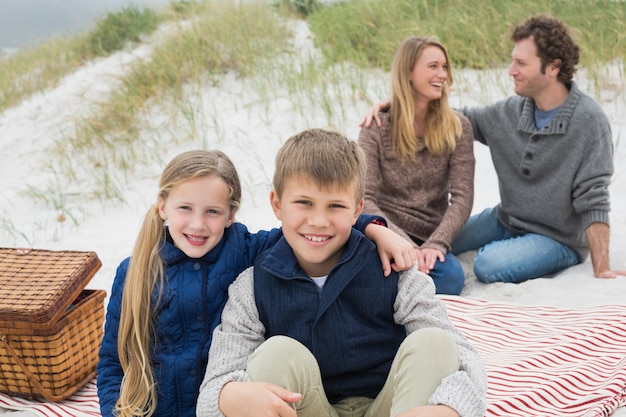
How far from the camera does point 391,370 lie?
2.10 metres

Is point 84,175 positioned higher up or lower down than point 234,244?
lower down

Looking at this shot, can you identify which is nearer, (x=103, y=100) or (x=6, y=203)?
(x=6, y=203)

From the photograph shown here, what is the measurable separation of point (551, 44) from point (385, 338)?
8.39ft

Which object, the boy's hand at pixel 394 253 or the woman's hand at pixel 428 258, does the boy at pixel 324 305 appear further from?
the woman's hand at pixel 428 258

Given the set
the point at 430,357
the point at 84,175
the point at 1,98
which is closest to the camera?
the point at 430,357

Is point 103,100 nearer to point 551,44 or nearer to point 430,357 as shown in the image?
point 551,44

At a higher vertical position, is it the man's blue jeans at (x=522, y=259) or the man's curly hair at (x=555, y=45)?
the man's curly hair at (x=555, y=45)

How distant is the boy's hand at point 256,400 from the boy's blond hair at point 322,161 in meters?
0.62

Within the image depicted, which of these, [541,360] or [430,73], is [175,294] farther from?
[430,73]

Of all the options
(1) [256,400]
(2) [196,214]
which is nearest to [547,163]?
(2) [196,214]

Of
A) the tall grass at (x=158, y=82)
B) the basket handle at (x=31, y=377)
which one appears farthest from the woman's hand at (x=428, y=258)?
the tall grass at (x=158, y=82)

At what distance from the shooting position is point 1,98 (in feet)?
31.6

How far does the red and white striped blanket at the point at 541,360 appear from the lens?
111 inches

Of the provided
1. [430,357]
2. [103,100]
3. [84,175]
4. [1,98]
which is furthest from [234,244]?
[1,98]
